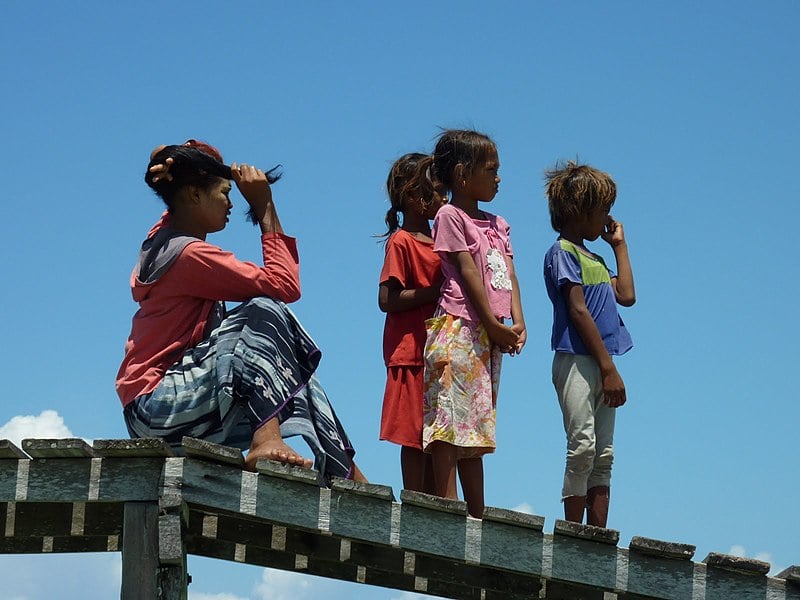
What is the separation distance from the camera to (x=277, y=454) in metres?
5.86

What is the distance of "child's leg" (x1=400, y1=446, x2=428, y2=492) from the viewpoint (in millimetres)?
6762

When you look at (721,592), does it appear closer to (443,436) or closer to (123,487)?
(443,436)

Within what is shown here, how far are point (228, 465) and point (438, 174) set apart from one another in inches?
79.8

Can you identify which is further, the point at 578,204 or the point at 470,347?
the point at 578,204

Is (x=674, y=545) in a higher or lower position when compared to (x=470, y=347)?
lower

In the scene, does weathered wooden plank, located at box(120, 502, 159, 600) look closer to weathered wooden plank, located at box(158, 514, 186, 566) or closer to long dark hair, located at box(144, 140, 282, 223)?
weathered wooden plank, located at box(158, 514, 186, 566)

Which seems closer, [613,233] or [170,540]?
[170,540]

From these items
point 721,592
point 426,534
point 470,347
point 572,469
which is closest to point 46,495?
point 426,534

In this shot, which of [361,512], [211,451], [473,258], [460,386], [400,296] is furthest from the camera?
[400,296]

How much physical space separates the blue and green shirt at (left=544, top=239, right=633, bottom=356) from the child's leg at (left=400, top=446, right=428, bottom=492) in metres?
0.91

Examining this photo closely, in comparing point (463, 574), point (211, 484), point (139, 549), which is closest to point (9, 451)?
point (139, 549)

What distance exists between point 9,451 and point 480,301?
228 centimetres

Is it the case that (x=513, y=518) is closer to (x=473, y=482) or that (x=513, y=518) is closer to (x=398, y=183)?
(x=473, y=482)

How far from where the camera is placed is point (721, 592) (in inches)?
236
